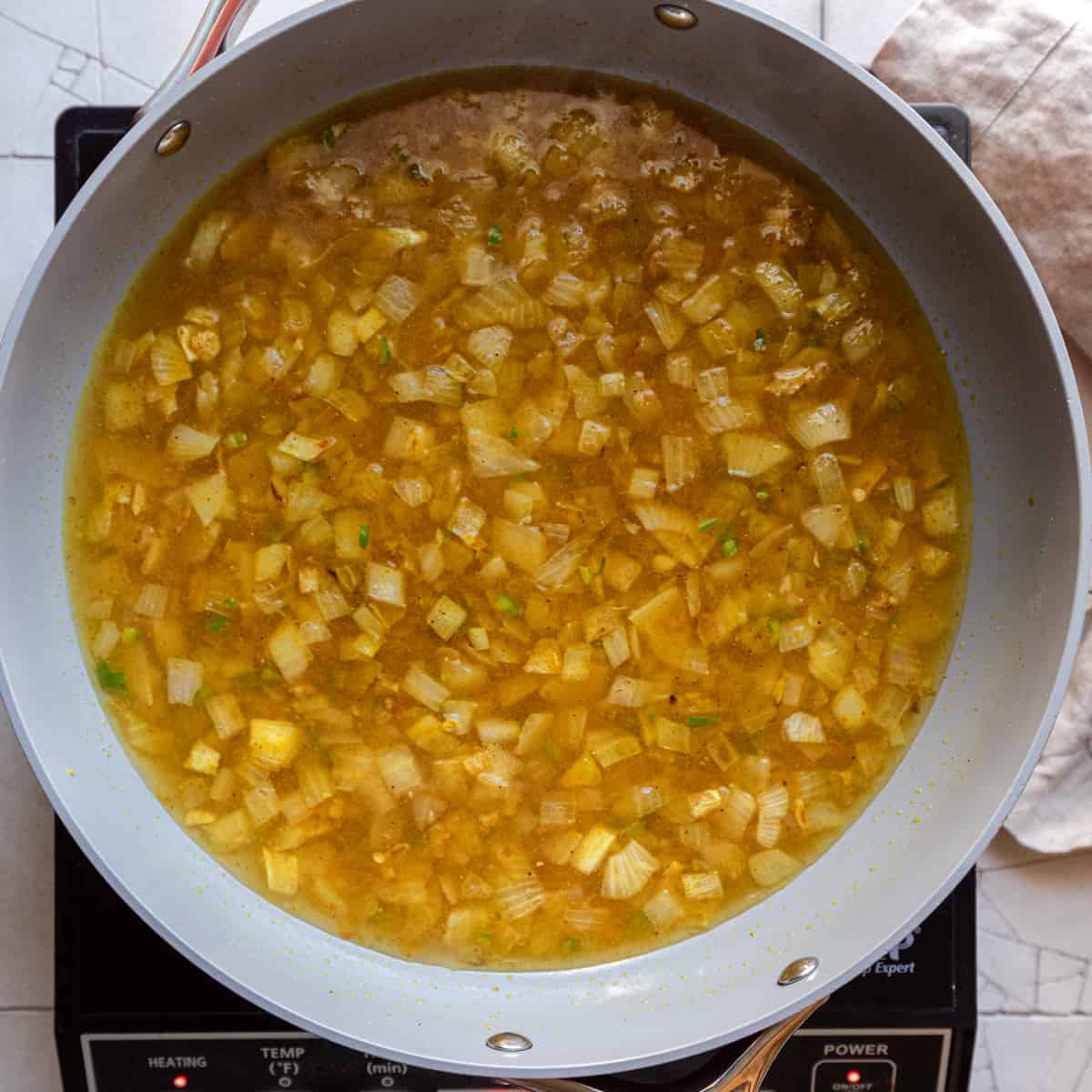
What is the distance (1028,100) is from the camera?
67.7 inches

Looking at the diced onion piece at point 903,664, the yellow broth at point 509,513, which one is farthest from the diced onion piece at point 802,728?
the diced onion piece at point 903,664

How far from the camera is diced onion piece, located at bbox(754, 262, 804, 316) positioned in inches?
64.7

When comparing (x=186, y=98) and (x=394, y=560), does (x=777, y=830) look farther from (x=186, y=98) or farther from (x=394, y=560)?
(x=186, y=98)

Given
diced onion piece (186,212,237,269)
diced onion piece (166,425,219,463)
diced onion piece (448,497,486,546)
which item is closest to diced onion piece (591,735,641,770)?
diced onion piece (448,497,486,546)

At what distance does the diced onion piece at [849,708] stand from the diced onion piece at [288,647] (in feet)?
2.39

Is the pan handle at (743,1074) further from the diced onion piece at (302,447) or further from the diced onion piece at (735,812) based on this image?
the diced onion piece at (302,447)

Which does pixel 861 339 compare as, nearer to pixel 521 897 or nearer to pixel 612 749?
pixel 612 749

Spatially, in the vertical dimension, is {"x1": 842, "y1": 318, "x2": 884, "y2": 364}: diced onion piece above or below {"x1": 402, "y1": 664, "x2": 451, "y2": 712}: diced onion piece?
above

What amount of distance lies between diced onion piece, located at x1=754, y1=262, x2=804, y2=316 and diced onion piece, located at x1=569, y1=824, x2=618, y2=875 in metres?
0.74

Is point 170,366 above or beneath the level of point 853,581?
above

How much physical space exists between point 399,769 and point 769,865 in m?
0.53

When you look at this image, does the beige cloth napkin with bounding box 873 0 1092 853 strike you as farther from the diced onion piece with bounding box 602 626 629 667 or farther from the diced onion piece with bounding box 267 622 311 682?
the diced onion piece with bounding box 267 622 311 682

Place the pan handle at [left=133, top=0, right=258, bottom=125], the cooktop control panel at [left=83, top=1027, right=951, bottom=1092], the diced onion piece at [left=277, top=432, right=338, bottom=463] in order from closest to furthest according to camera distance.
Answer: the pan handle at [left=133, top=0, right=258, bottom=125] → the diced onion piece at [left=277, top=432, right=338, bottom=463] → the cooktop control panel at [left=83, top=1027, right=951, bottom=1092]

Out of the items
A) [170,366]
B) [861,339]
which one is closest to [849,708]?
[861,339]
